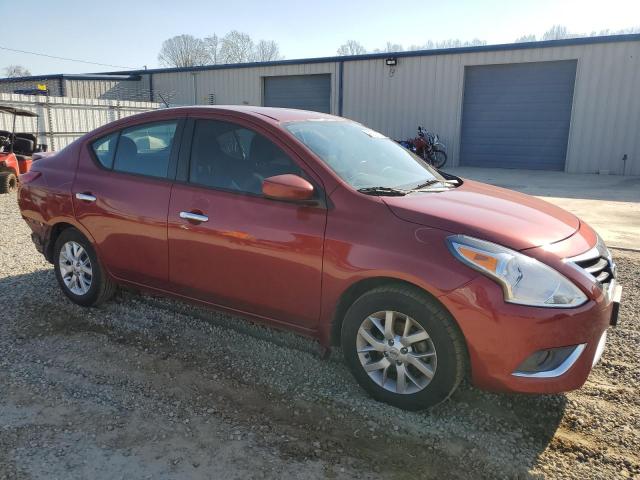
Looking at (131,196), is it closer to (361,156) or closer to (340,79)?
(361,156)

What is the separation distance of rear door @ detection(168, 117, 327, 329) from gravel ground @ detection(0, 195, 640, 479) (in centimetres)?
45

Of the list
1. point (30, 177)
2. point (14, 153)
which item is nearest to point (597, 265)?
point (30, 177)

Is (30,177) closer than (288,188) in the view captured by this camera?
No

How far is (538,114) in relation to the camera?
1625cm

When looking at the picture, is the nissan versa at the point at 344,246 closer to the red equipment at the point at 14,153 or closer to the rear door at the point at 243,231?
the rear door at the point at 243,231

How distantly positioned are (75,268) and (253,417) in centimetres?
231

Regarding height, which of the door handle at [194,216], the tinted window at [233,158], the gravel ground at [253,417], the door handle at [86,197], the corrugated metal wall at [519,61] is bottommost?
the gravel ground at [253,417]

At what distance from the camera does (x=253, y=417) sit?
2850mm

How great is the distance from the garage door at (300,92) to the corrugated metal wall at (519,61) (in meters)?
1.13

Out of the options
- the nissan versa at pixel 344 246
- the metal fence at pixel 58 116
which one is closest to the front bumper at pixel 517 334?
the nissan versa at pixel 344 246

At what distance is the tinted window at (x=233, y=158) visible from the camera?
329cm

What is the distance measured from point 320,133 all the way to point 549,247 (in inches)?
64.8

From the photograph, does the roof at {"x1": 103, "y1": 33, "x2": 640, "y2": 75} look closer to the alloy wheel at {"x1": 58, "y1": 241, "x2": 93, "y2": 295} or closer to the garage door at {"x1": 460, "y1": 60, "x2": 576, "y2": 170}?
the garage door at {"x1": 460, "y1": 60, "x2": 576, "y2": 170}

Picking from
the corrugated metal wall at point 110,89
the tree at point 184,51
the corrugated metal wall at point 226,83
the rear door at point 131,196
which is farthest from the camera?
the tree at point 184,51
